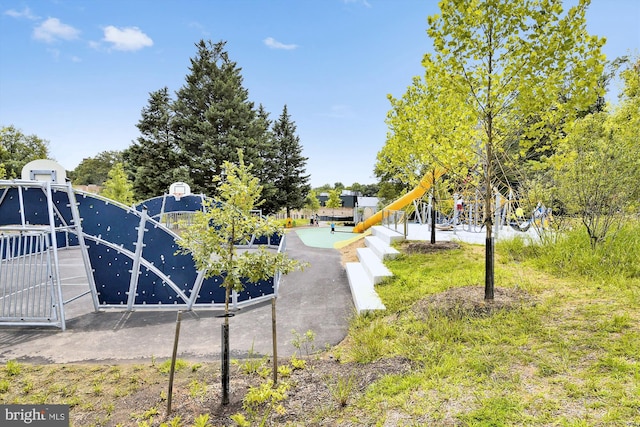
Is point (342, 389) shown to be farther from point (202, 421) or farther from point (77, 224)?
point (77, 224)

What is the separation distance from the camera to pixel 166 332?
5.82 m

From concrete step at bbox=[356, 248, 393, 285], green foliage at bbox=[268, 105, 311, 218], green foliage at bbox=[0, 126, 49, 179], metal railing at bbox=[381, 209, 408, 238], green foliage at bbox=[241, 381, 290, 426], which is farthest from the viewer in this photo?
green foliage at bbox=[268, 105, 311, 218]

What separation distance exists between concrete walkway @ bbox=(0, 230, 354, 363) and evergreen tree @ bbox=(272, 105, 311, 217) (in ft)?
88.0

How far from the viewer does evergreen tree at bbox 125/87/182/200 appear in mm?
28203

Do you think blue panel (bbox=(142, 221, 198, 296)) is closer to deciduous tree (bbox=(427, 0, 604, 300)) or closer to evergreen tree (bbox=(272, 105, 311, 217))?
deciduous tree (bbox=(427, 0, 604, 300))

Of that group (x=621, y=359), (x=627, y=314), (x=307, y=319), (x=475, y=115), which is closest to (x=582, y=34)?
(x=475, y=115)

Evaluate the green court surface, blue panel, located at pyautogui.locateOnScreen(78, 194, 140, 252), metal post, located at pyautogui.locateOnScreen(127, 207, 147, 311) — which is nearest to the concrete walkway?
metal post, located at pyautogui.locateOnScreen(127, 207, 147, 311)

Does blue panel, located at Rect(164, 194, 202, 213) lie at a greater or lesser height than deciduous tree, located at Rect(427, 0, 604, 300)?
lesser

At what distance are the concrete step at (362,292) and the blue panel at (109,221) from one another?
5.27 metres

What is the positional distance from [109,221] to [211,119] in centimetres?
2422

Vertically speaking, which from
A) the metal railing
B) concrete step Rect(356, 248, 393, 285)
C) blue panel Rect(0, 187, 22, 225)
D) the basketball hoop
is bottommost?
concrete step Rect(356, 248, 393, 285)

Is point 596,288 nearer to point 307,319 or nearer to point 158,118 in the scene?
point 307,319

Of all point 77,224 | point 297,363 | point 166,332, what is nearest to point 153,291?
point 166,332

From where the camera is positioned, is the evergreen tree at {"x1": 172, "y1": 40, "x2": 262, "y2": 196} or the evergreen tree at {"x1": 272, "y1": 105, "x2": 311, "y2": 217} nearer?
the evergreen tree at {"x1": 172, "y1": 40, "x2": 262, "y2": 196}
